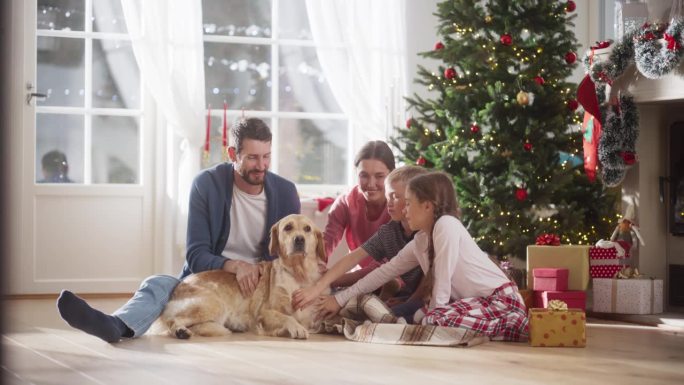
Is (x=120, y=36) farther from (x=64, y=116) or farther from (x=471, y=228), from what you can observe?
(x=471, y=228)

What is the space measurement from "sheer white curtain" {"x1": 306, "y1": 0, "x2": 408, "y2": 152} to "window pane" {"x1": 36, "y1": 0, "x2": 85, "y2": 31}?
1.40 metres

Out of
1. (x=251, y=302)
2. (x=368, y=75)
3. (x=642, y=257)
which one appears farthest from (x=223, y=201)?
(x=368, y=75)

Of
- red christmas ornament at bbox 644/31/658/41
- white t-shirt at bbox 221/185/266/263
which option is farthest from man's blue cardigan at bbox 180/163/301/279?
red christmas ornament at bbox 644/31/658/41

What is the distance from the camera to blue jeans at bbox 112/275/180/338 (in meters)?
3.03

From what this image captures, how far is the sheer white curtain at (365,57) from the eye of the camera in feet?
18.3

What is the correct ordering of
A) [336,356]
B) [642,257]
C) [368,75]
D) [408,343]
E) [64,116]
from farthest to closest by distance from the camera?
[368,75], [64,116], [642,257], [408,343], [336,356]

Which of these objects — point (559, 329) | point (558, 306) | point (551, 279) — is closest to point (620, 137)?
point (551, 279)

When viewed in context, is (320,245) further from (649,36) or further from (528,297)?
(649,36)

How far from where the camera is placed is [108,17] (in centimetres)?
→ 534

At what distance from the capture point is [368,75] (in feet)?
18.6

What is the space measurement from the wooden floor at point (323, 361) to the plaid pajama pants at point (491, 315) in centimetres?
9

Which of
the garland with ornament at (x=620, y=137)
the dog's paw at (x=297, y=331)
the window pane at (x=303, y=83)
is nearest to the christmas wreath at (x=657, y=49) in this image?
the garland with ornament at (x=620, y=137)

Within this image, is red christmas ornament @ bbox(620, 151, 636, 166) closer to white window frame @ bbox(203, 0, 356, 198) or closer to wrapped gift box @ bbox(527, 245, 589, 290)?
wrapped gift box @ bbox(527, 245, 589, 290)

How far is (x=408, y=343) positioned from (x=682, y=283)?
75.1 inches
